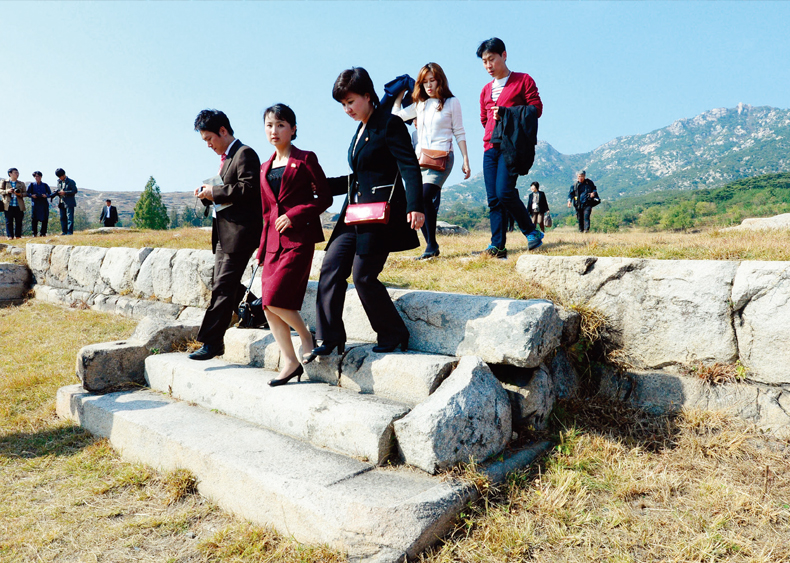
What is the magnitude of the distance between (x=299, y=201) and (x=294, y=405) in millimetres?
1330

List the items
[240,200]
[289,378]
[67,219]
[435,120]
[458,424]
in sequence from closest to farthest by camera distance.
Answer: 1. [458,424]
2. [289,378]
3. [240,200]
4. [435,120]
5. [67,219]

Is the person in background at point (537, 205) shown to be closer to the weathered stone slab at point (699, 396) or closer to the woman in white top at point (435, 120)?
the woman in white top at point (435, 120)

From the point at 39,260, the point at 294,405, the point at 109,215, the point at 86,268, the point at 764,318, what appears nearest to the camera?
the point at 764,318

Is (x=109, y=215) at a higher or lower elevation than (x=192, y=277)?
higher

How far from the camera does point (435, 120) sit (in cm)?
524

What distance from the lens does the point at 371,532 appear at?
2.03m

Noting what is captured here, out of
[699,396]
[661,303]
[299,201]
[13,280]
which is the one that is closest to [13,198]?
[13,280]

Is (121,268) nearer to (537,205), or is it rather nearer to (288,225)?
(288,225)

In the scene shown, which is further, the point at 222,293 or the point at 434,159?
the point at 434,159

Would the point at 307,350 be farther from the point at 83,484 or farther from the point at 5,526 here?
the point at 5,526

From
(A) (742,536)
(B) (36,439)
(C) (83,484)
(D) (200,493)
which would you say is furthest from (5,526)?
(A) (742,536)

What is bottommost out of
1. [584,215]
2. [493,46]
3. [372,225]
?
[372,225]

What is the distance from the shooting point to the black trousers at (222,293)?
404 cm

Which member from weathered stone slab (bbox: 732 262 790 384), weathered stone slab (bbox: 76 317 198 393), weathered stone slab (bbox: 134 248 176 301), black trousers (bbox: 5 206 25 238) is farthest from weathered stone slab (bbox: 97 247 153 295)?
weathered stone slab (bbox: 732 262 790 384)
